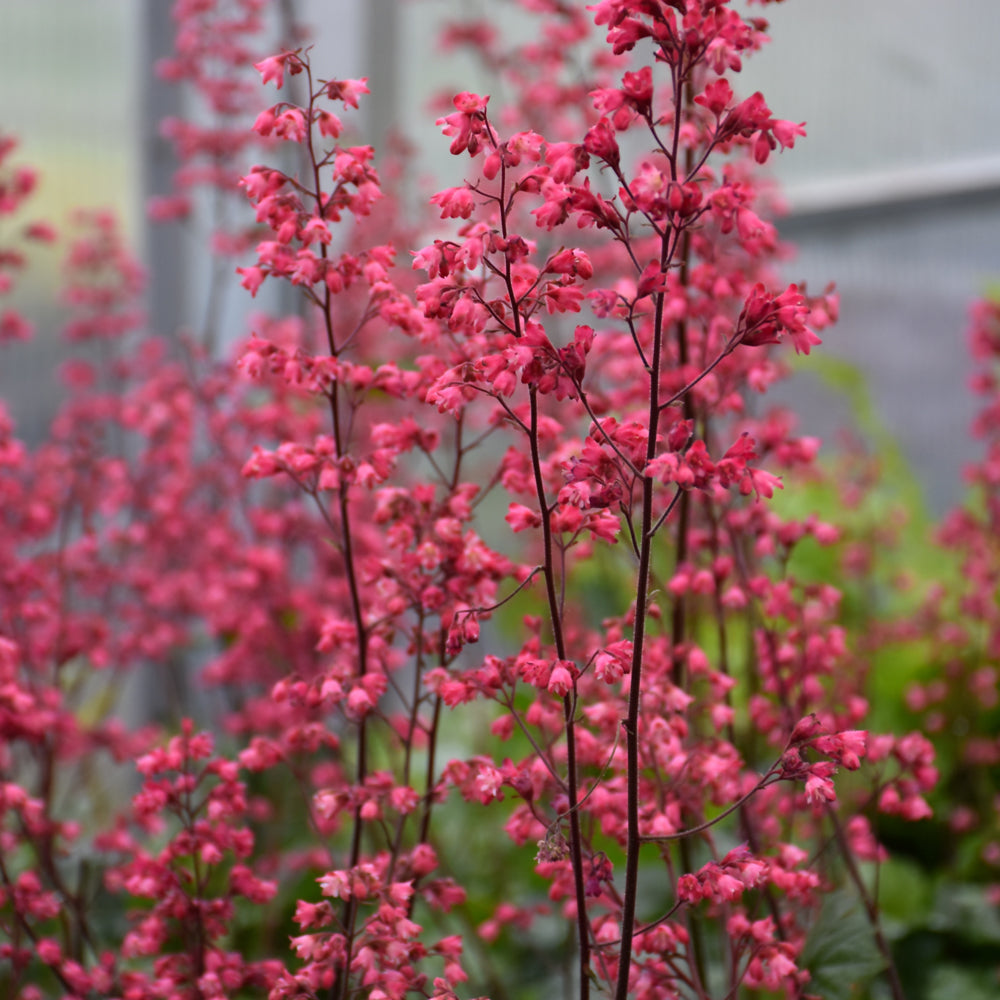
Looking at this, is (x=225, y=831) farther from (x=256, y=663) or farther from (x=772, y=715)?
(x=256, y=663)

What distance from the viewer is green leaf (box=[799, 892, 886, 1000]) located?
1.07m

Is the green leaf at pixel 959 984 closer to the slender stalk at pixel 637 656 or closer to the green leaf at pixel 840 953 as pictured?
the green leaf at pixel 840 953

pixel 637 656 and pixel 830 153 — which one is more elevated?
pixel 830 153

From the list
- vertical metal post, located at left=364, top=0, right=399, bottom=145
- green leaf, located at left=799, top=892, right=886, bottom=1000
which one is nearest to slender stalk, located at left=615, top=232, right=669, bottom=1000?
green leaf, located at left=799, top=892, right=886, bottom=1000

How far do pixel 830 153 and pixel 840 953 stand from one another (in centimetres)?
210

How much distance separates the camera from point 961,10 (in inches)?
98.5

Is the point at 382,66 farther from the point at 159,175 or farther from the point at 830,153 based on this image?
the point at 830,153

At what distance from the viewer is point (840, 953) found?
1.09 meters

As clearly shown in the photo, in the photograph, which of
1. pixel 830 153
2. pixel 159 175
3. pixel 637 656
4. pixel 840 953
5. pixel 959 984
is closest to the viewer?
pixel 637 656

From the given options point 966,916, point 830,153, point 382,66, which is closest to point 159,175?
point 382,66

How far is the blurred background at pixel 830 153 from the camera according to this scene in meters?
2.55

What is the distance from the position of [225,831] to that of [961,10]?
237cm

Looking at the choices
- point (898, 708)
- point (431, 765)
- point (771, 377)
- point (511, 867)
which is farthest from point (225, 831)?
point (898, 708)

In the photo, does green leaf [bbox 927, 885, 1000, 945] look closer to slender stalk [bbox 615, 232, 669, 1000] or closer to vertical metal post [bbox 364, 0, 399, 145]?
slender stalk [bbox 615, 232, 669, 1000]
